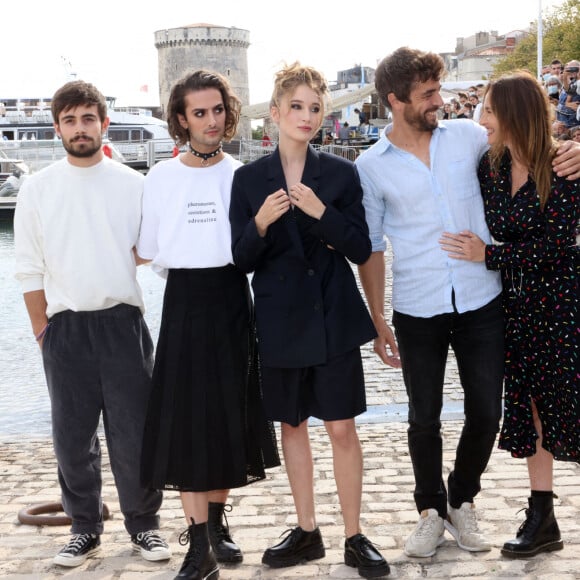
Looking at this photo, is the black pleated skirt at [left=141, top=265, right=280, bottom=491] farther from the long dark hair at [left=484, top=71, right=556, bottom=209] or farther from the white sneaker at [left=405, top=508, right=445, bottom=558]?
the long dark hair at [left=484, top=71, right=556, bottom=209]

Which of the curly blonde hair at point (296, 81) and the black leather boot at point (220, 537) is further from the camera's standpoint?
the black leather boot at point (220, 537)

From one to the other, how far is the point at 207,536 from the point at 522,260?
175cm

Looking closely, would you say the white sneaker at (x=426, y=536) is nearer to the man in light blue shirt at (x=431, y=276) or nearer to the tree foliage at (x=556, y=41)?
the man in light blue shirt at (x=431, y=276)

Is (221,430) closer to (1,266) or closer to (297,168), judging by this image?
(297,168)

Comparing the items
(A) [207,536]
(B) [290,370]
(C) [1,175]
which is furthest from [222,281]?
(C) [1,175]

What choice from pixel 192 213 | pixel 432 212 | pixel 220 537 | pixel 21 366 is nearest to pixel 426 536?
pixel 220 537

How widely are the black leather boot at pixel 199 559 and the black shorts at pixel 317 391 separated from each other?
1.86 ft

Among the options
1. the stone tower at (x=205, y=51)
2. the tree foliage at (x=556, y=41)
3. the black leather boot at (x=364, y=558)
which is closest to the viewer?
the black leather boot at (x=364, y=558)

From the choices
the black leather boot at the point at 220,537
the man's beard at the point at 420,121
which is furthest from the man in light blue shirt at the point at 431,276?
the black leather boot at the point at 220,537

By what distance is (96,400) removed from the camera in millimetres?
4477

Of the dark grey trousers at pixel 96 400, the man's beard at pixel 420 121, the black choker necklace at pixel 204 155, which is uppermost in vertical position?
the man's beard at pixel 420 121

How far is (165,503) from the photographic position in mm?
5301

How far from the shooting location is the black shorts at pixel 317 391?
4023 mm

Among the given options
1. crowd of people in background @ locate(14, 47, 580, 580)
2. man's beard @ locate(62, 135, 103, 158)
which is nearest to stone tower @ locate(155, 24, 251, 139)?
man's beard @ locate(62, 135, 103, 158)
